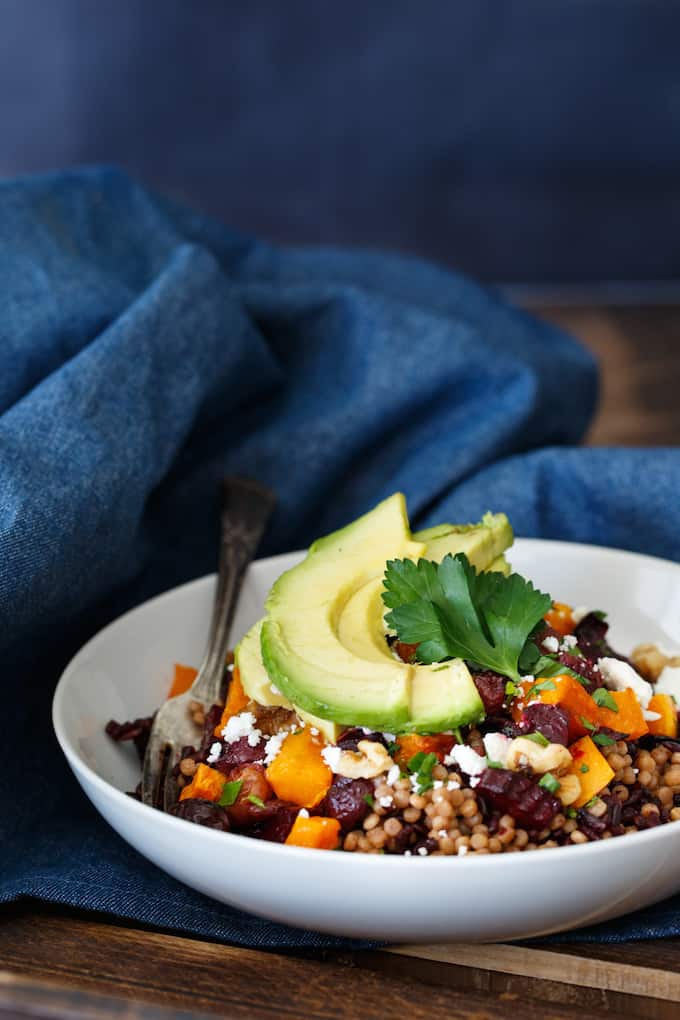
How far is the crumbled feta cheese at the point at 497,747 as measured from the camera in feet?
5.06

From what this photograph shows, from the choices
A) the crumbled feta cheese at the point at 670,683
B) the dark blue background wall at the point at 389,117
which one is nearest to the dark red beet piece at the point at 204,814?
the crumbled feta cheese at the point at 670,683

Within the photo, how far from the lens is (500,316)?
126 inches

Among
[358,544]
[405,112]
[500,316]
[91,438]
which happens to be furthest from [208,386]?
[405,112]

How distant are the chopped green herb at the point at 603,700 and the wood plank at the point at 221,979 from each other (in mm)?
419

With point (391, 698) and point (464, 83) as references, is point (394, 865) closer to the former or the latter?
point (391, 698)

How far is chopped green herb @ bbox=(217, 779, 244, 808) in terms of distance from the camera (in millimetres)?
1617

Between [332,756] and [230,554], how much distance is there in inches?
32.3

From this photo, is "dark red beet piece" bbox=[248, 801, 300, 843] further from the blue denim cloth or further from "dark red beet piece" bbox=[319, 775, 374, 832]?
the blue denim cloth

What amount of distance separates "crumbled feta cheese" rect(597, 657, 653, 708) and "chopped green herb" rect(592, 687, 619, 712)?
0.29ft

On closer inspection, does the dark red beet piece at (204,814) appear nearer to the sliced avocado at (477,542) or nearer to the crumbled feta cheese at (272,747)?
the crumbled feta cheese at (272,747)

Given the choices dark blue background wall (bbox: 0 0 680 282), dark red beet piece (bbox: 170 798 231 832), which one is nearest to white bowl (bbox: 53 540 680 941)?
dark red beet piece (bbox: 170 798 231 832)

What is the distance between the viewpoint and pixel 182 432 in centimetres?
238

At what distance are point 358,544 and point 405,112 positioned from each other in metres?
4.59

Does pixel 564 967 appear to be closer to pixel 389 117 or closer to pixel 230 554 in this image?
pixel 230 554
